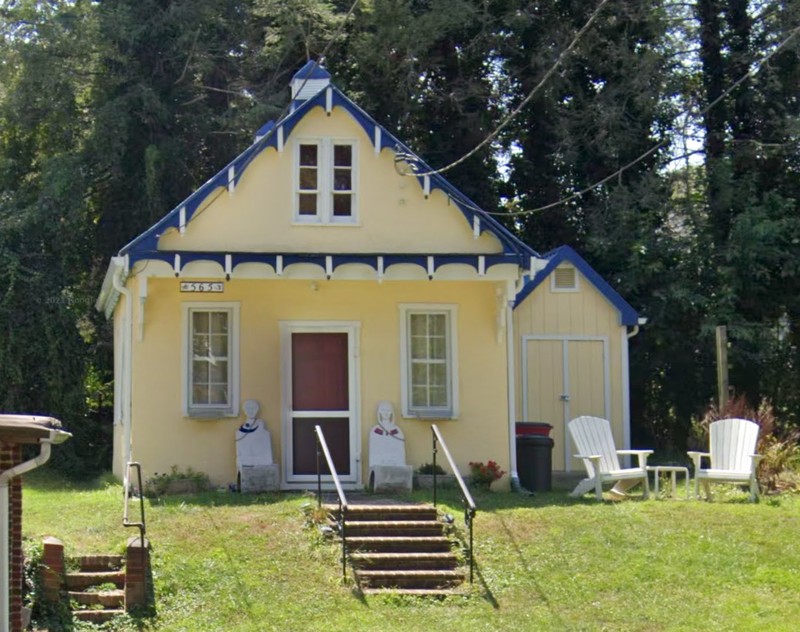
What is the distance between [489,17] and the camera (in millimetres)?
27312

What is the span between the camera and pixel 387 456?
17875 mm

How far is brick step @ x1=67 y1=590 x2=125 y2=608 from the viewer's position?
12.5 meters

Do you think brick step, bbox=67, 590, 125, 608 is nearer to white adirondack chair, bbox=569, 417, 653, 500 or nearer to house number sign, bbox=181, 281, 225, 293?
house number sign, bbox=181, 281, 225, 293

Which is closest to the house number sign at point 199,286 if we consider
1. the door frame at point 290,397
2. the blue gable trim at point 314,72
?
the door frame at point 290,397

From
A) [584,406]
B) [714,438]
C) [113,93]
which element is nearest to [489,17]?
[113,93]

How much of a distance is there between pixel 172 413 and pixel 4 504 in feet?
27.1

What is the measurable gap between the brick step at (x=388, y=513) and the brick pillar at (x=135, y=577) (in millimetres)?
3028

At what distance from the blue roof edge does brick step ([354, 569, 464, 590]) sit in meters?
5.93

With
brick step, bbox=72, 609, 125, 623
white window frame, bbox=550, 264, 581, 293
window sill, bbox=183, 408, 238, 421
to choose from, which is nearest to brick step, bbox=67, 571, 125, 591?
brick step, bbox=72, 609, 125, 623

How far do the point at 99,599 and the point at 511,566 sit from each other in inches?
166

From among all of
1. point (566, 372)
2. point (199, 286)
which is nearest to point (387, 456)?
point (199, 286)

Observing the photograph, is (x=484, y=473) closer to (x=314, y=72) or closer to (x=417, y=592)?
(x=417, y=592)

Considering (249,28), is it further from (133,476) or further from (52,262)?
(133,476)

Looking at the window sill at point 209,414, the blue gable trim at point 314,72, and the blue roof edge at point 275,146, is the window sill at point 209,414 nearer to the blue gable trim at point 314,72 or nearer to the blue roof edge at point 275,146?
the blue roof edge at point 275,146
